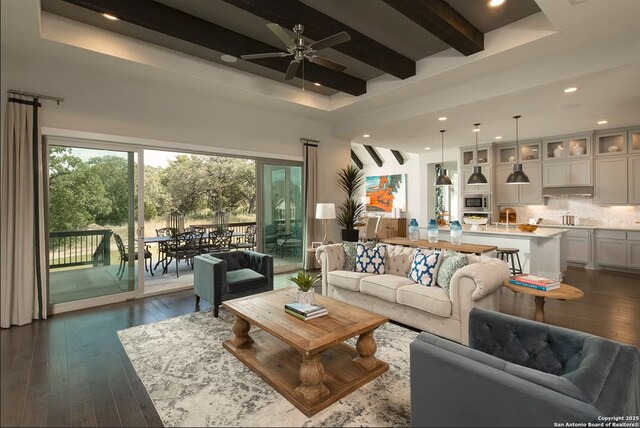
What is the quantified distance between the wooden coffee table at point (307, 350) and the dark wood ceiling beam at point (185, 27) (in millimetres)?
3035

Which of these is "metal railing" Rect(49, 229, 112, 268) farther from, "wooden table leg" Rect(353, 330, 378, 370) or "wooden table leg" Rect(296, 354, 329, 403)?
"wooden table leg" Rect(353, 330, 378, 370)

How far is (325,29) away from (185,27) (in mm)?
1571

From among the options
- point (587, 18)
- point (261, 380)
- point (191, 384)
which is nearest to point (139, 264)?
point (191, 384)

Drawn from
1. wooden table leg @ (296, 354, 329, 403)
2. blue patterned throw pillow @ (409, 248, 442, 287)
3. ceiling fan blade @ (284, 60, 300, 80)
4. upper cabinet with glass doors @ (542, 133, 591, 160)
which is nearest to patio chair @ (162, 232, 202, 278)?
ceiling fan blade @ (284, 60, 300, 80)

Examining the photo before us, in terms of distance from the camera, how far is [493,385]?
4.77 ft

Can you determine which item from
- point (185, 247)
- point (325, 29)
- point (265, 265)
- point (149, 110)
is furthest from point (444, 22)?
point (185, 247)

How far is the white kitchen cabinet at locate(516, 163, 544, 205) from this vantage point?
24.5 feet

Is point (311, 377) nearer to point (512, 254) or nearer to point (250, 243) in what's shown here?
point (512, 254)

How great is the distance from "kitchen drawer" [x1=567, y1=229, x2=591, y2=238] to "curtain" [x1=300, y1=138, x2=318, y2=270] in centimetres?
542

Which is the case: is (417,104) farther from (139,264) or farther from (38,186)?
(38,186)

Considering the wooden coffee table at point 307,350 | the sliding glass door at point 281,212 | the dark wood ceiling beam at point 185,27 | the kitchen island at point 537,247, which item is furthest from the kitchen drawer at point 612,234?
the dark wood ceiling beam at point 185,27

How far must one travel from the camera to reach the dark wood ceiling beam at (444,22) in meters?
3.08

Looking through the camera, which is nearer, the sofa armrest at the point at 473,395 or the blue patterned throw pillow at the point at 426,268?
the sofa armrest at the point at 473,395

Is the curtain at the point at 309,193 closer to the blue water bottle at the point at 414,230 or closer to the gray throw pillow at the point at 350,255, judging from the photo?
the gray throw pillow at the point at 350,255
